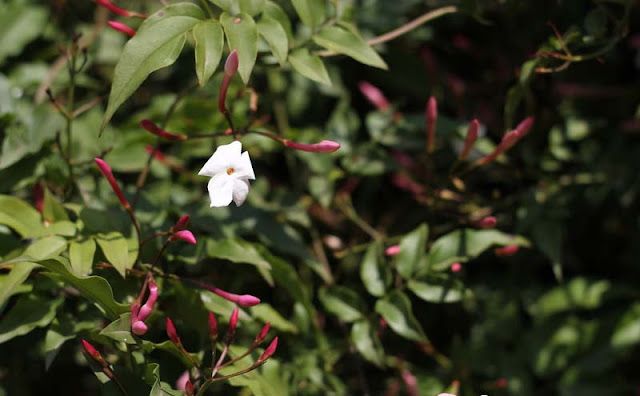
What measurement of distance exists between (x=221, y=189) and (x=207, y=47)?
21 centimetres

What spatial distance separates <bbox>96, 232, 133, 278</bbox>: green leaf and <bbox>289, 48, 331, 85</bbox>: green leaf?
1.30 feet

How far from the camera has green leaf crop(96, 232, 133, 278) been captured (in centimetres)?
107

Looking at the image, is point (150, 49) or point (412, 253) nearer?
point (150, 49)

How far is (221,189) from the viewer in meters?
1.05

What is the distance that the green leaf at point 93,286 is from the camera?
1.01 m

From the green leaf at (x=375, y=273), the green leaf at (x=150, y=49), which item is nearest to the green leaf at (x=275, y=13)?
the green leaf at (x=150, y=49)

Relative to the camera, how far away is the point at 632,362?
1.70m

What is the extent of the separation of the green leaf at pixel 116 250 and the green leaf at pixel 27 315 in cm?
15

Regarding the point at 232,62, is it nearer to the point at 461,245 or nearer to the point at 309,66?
the point at 309,66

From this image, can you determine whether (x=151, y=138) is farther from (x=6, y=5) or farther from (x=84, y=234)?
(x=6, y=5)

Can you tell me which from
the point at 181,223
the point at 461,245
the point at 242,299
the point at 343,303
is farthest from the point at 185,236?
the point at 461,245

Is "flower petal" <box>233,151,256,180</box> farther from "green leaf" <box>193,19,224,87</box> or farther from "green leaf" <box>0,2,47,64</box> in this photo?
"green leaf" <box>0,2,47,64</box>

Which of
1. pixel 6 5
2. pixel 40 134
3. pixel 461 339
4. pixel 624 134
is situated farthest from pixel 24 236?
pixel 624 134

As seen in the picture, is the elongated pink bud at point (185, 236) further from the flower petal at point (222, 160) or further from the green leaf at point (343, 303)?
the green leaf at point (343, 303)
